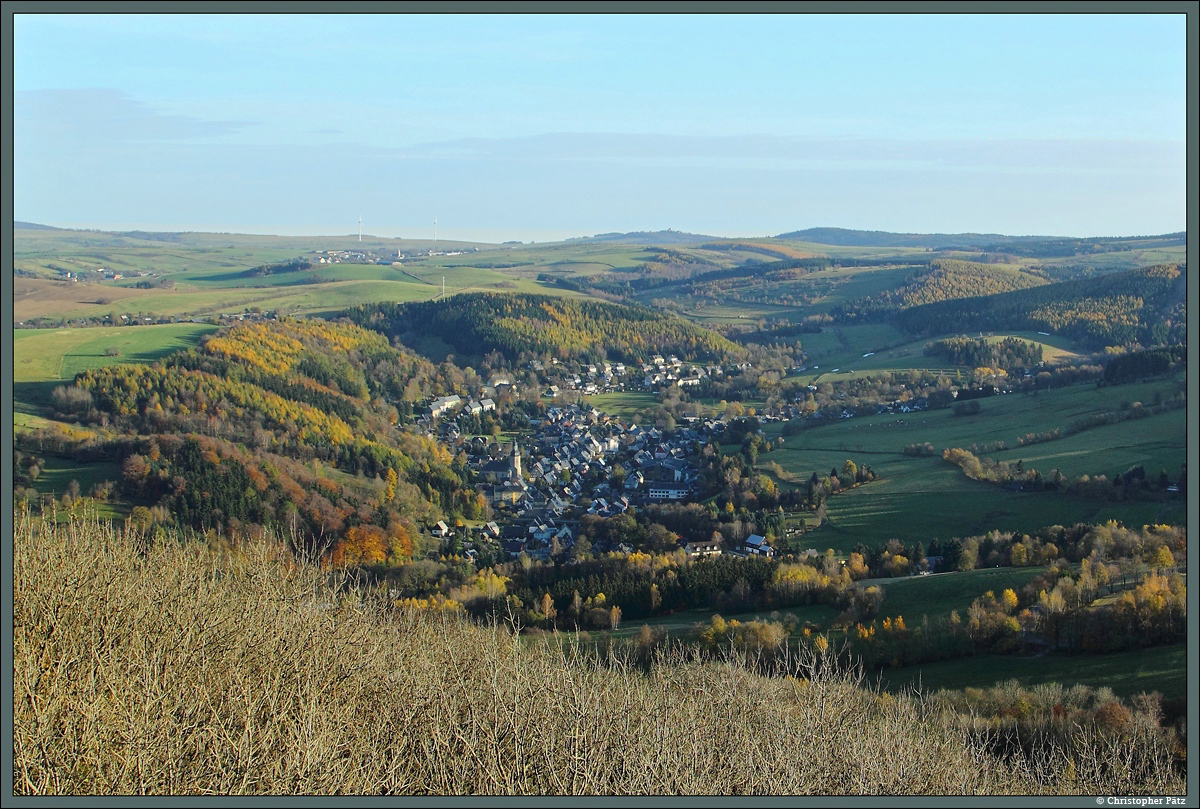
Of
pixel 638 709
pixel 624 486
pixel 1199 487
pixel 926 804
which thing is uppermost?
pixel 1199 487

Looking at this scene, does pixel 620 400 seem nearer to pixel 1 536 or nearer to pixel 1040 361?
pixel 1040 361

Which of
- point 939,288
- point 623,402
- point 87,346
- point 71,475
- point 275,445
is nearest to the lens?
point 71,475

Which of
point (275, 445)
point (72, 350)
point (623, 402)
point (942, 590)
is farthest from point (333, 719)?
point (623, 402)

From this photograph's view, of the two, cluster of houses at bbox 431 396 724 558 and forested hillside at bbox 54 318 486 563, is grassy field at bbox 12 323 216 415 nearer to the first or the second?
forested hillside at bbox 54 318 486 563

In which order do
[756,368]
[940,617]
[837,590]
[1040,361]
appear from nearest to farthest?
1. [940,617]
2. [837,590]
3. [1040,361]
4. [756,368]

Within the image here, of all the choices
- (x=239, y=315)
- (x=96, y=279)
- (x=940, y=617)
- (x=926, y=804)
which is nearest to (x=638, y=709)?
(x=926, y=804)

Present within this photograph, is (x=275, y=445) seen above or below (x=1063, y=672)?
above

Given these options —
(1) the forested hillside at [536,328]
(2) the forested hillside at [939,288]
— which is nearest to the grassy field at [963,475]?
(1) the forested hillside at [536,328]

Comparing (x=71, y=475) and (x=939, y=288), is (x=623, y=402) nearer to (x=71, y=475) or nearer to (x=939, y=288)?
(x=71, y=475)
